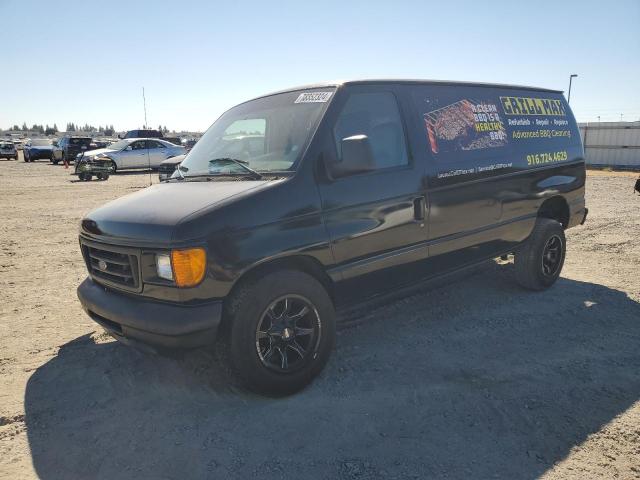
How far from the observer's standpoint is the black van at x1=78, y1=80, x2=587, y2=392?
2.84 m

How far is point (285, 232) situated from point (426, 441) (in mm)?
1530

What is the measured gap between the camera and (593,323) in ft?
14.3

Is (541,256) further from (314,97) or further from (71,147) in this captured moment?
(71,147)

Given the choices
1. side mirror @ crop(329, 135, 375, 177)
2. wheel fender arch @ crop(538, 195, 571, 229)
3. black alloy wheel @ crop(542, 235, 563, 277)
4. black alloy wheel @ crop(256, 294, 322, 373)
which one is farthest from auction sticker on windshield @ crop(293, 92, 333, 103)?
black alloy wheel @ crop(542, 235, 563, 277)

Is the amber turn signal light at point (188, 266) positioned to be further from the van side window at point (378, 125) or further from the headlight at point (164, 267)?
the van side window at point (378, 125)

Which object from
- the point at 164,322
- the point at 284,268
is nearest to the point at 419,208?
the point at 284,268

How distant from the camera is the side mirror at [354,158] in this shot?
3156 millimetres

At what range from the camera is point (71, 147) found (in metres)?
29.4

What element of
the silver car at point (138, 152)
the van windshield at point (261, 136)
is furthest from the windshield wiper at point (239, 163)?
the silver car at point (138, 152)

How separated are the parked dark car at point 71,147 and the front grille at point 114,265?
29.4 m

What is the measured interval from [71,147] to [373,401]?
104 feet

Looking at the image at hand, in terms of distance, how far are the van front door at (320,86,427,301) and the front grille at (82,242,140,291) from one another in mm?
1320

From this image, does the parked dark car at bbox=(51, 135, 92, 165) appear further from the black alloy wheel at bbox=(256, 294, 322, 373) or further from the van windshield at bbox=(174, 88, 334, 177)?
the black alloy wheel at bbox=(256, 294, 322, 373)

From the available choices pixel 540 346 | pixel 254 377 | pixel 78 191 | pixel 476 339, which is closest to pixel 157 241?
pixel 254 377
